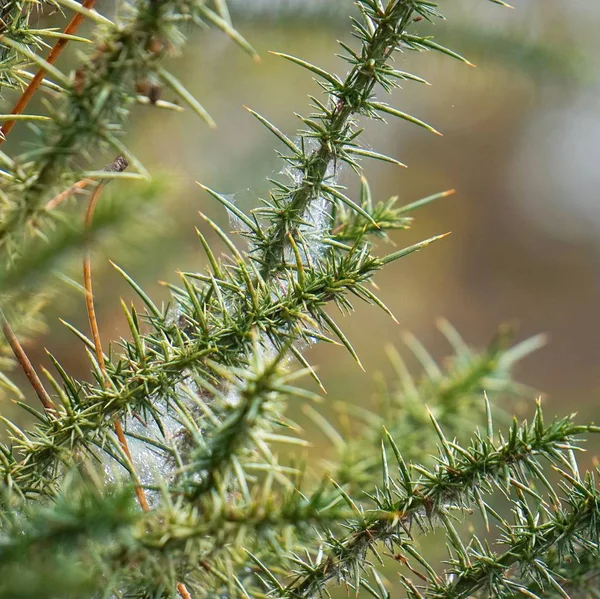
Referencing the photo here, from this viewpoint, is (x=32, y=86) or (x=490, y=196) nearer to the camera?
(x=32, y=86)

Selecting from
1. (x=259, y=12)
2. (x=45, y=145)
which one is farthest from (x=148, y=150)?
(x=45, y=145)

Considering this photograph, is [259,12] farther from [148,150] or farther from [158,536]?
[158,536]

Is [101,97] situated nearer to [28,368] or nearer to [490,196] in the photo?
[28,368]

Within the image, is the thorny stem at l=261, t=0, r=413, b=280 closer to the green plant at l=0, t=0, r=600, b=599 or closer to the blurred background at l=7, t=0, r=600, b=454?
the green plant at l=0, t=0, r=600, b=599

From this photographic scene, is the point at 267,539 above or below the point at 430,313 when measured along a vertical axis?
above

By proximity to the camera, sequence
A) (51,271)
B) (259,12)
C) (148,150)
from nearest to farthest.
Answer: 1. (51,271)
2. (259,12)
3. (148,150)

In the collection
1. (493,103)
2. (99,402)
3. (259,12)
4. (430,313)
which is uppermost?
(493,103)

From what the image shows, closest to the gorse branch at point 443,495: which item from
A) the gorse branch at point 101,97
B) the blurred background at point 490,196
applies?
the gorse branch at point 101,97

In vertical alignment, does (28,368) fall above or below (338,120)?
below

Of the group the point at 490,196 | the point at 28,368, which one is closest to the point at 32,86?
the point at 28,368
